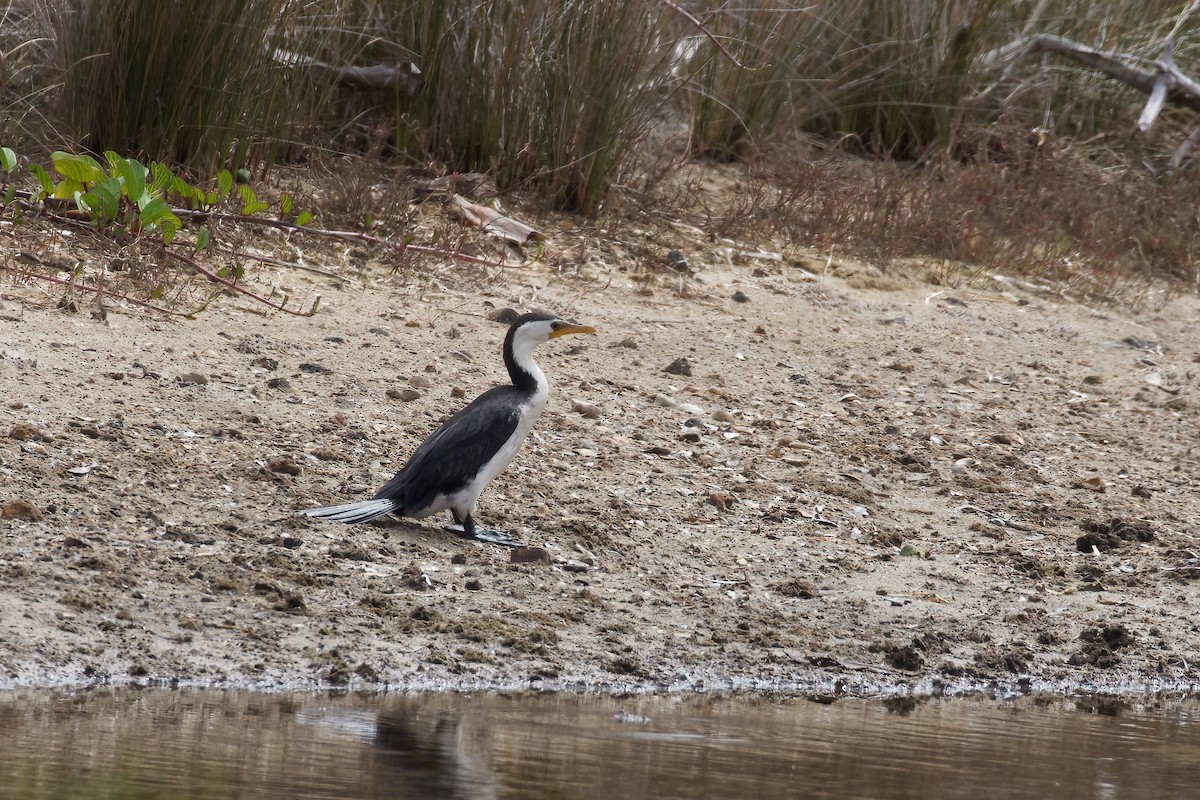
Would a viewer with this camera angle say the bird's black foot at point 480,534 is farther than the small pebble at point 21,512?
Yes

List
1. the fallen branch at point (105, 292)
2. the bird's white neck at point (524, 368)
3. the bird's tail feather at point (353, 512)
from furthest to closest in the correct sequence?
the fallen branch at point (105, 292) < the bird's white neck at point (524, 368) < the bird's tail feather at point (353, 512)

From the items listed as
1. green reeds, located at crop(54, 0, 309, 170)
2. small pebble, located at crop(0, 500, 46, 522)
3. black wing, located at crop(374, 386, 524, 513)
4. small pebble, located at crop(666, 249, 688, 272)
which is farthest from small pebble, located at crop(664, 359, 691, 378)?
small pebble, located at crop(0, 500, 46, 522)

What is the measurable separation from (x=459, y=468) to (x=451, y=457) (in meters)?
0.05

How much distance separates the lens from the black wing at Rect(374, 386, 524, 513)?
580 centimetres

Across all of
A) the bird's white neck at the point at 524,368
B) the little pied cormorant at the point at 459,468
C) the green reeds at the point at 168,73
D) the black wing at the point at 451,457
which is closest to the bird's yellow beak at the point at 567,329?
the bird's white neck at the point at 524,368

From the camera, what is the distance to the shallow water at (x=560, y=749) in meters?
3.80

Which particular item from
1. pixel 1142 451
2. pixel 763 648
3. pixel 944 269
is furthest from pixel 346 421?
pixel 944 269

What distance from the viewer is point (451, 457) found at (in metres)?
5.82

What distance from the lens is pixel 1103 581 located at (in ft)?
20.6

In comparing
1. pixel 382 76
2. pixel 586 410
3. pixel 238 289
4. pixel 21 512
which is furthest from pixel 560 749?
pixel 382 76

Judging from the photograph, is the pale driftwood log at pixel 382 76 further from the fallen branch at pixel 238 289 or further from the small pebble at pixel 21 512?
the small pebble at pixel 21 512

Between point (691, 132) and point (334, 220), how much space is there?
255cm

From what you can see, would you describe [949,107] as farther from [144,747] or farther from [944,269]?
[144,747]

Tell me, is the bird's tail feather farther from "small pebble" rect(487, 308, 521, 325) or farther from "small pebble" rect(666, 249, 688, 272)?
"small pebble" rect(666, 249, 688, 272)
